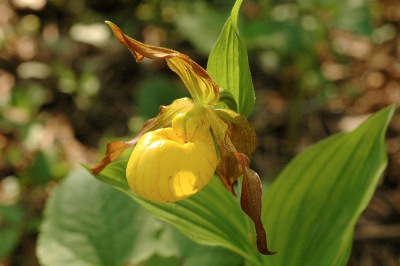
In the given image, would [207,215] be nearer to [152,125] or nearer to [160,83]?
[152,125]

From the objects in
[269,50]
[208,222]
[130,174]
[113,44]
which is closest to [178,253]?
[208,222]

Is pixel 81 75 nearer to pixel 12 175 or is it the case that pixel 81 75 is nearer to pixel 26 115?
pixel 26 115

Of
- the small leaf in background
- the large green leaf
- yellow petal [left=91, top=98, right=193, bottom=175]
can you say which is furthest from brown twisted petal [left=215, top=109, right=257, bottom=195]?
the small leaf in background

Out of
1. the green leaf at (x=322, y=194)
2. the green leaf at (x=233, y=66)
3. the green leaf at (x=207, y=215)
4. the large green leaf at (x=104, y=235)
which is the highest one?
the green leaf at (x=233, y=66)

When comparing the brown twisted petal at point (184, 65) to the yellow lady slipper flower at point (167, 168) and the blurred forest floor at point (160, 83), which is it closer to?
the yellow lady slipper flower at point (167, 168)

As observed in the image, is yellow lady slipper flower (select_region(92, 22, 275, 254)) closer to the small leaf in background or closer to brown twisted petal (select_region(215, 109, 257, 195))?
brown twisted petal (select_region(215, 109, 257, 195))

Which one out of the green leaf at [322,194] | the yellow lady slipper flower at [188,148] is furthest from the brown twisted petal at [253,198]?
the green leaf at [322,194]
